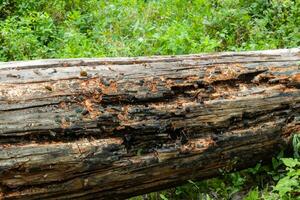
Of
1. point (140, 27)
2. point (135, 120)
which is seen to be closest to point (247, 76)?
point (135, 120)

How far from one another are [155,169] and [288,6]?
14.5 ft

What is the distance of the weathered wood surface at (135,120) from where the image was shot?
10.3 ft

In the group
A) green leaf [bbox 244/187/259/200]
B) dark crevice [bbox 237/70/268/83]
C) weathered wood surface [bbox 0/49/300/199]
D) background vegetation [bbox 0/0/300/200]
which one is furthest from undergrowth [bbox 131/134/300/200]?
background vegetation [bbox 0/0/300/200]

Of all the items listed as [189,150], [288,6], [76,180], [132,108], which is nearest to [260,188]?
[189,150]

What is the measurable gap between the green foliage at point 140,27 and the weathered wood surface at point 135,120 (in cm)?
200

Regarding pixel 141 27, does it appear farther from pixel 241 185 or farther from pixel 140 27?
pixel 241 185

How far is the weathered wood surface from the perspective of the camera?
10.3 feet

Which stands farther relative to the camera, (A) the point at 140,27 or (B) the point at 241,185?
(A) the point at 140,27

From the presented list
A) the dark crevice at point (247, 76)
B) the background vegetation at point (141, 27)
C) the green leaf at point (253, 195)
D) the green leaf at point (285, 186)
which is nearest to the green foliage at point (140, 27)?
the background vegetation at point (141, 27)

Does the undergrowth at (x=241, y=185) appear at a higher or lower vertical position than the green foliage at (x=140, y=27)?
lower

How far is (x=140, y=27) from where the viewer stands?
7082 mm

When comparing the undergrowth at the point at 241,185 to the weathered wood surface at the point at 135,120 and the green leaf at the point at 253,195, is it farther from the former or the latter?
the weathered wood surface at the point at 135,120

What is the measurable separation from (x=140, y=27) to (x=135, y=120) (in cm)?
380

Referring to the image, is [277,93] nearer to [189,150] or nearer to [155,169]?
[189,150]
